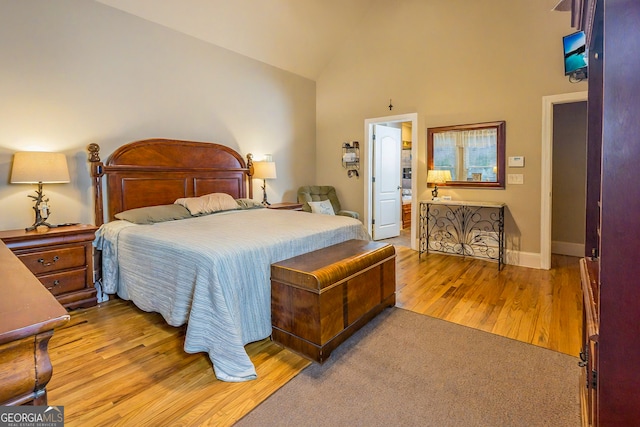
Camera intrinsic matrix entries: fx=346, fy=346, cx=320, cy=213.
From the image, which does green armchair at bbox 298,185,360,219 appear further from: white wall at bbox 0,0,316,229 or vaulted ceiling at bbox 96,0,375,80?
vaulted ceiling at bbox 96,0,375,80

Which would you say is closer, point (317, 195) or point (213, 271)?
point (213, 271)

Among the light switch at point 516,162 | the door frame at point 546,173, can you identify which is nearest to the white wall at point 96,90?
the light switch at point 516,162

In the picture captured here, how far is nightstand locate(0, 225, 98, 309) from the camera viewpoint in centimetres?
273

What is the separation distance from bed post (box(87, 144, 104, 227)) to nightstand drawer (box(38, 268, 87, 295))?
64 cm

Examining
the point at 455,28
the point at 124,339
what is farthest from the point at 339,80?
the point at 124,339

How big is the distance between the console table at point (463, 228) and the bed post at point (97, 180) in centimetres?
388

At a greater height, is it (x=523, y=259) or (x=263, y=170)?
(x=263, y=170)

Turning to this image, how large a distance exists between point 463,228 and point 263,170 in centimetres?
290

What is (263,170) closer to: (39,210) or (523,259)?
(39,210)

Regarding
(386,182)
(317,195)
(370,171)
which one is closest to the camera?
(370,171)

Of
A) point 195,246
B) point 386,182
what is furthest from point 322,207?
point 195,246

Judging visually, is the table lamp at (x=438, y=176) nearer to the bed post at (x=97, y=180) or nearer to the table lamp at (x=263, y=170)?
the table lamp at (x=263, y=170)

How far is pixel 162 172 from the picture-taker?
3.97 meters

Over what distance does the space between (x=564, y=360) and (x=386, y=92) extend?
423 cm
